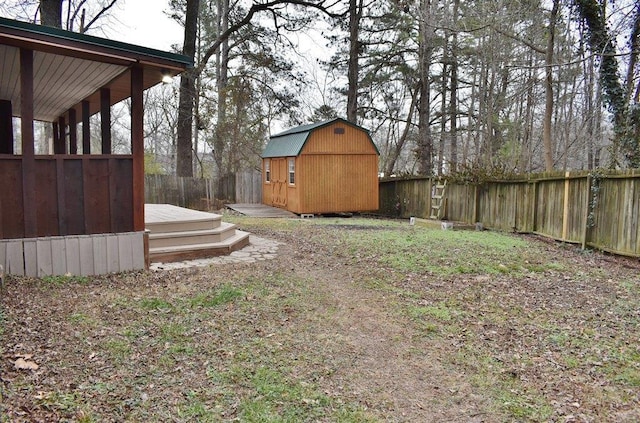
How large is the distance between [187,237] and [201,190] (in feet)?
32.0

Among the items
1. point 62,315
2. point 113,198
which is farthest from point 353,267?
point 62,315

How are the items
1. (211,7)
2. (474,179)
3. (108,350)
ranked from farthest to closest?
(211,7) < (474,179) < (108,350)

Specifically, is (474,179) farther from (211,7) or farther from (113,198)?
(211,7)

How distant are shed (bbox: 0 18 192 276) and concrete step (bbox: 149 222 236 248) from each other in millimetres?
659

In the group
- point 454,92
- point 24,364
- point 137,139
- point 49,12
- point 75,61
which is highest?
point 49,12

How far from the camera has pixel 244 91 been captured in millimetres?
17875

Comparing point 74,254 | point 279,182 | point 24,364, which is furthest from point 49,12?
point 24,364

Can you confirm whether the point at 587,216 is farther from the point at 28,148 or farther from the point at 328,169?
the point at 28,148

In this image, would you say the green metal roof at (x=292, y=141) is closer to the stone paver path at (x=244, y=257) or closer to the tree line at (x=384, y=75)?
the tree line at (x=384, y=75)

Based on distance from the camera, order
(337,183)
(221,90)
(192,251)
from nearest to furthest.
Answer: (192,251), (337,183), (221,90)

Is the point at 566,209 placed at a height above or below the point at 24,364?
above

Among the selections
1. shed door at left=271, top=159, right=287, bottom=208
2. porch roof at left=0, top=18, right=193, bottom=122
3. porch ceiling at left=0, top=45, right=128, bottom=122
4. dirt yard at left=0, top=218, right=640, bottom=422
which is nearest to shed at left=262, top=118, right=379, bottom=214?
shed door at left=271, top=159, right=287, bottom=208

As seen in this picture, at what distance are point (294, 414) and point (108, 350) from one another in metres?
1.60

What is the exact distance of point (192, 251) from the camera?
6727mm
